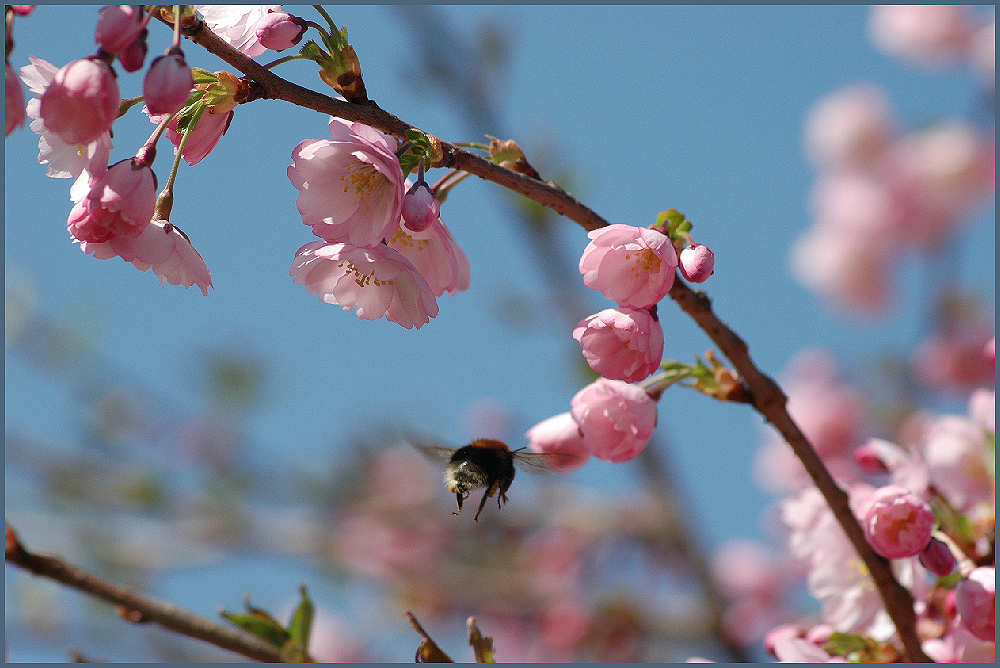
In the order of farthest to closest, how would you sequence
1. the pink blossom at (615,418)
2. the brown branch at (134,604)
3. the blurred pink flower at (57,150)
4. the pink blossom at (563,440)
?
the pink blossom at (563,440), the pink blossom at (615,418), the brown branch at (134,604), the blurred pink flower at (57,150)

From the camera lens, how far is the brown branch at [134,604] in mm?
1572

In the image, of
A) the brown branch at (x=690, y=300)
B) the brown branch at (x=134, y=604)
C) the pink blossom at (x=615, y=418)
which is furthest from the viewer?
the pink blossom at (x=615, y=418)

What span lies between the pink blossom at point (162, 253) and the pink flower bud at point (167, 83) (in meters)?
0.32

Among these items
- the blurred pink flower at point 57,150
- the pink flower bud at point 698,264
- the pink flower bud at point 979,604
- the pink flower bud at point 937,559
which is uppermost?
the blurred pink flower at point 57,150

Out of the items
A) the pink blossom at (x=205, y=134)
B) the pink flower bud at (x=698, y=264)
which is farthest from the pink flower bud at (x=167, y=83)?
the pink flower bud at (x=698, y=264)

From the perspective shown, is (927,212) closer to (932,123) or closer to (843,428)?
(932,123)

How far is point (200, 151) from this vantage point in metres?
1.45

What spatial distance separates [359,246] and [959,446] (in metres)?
1.74

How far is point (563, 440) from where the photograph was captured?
183 centimetres

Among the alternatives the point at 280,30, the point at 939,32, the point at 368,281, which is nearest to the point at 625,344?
the point at 368,281

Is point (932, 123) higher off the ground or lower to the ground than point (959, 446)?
higher

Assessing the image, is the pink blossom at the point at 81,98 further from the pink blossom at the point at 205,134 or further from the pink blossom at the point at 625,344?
the pink blossom at the point at 625,344

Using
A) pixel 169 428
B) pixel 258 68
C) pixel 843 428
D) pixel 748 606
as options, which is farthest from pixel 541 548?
pixel 258 68

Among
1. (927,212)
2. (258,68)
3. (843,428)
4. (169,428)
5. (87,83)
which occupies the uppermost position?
(927,212)
